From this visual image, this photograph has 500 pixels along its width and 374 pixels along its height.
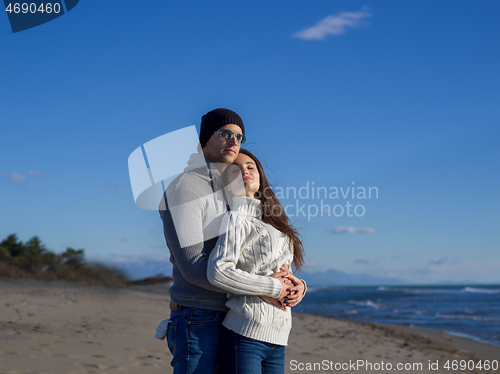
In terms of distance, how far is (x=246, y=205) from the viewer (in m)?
2.08

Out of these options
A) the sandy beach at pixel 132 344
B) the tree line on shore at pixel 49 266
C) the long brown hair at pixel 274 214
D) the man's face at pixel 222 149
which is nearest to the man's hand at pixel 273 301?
the long brown hair at pixel 274 214

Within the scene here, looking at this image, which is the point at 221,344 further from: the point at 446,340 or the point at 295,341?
the point at 446,340

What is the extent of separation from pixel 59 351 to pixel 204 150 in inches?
120

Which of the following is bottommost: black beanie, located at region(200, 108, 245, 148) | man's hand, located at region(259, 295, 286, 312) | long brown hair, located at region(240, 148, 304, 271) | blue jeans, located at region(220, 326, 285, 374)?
blue jeans, located at region(220, 326, 285, 374)

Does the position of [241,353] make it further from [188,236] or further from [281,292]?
[188,236]

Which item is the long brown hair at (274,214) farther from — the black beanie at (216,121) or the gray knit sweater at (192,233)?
the gray knit sweater at (192,233)

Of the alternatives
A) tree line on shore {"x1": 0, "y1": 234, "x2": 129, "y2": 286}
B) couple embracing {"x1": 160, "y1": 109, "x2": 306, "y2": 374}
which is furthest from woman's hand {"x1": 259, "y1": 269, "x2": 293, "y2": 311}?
tree line on shore {"x1": 0, "y1": 234, "x2": 129, "y2": 286}

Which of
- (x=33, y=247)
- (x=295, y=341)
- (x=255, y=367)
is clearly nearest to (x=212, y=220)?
(x=255, y=367)

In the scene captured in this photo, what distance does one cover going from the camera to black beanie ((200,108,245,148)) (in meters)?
2.28

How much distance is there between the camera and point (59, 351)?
13.6 ft

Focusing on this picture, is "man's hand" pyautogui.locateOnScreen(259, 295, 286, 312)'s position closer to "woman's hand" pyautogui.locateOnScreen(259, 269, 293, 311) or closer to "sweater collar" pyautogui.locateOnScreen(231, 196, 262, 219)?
"woman's hand" pyautogui.locateOnScreen(259, 269, 293, 311)

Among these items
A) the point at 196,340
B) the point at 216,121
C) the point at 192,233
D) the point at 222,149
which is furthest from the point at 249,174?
the point at 196,340

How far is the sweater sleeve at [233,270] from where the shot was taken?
5.83 feet

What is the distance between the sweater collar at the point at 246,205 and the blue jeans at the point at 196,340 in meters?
0.49
